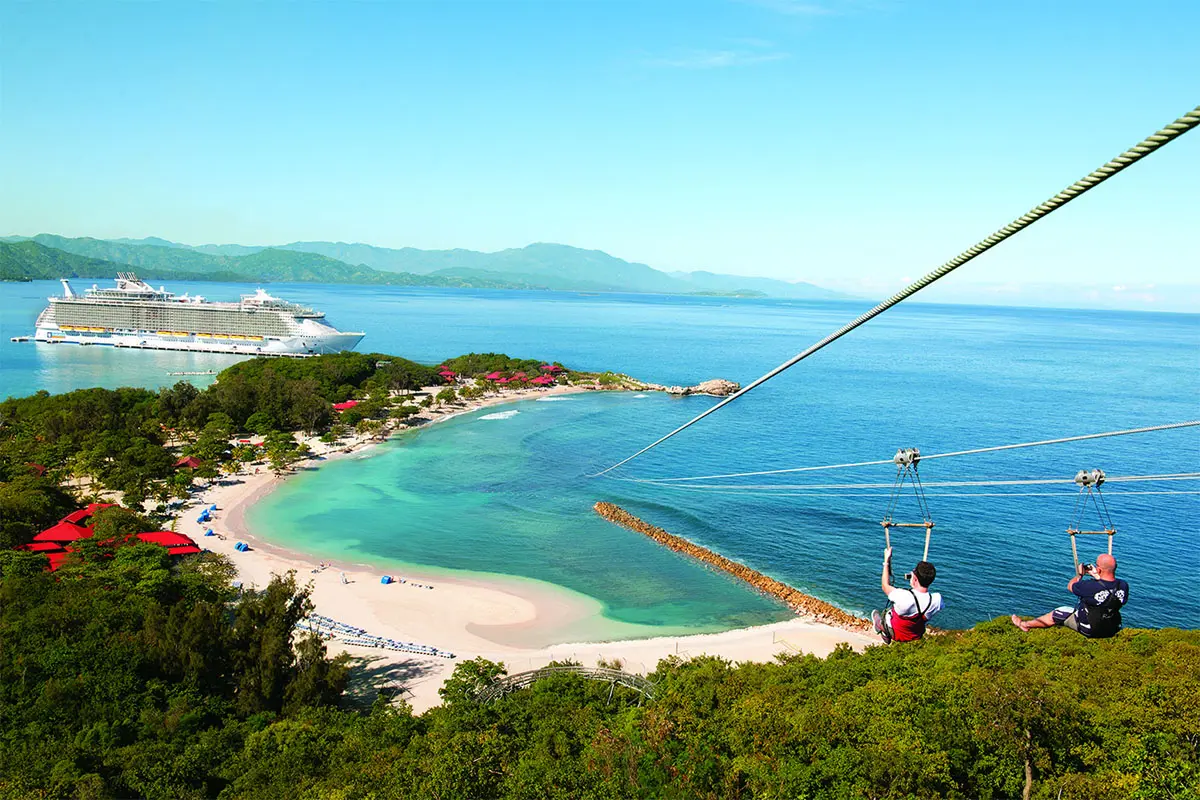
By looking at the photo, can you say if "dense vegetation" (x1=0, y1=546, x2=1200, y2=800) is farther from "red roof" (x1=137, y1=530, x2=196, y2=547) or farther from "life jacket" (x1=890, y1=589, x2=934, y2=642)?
"red roof" (x1=137, y1=530, x2=196, y2=547)

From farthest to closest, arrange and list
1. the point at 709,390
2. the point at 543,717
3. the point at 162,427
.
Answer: the point at 709,390 < the point at 162,427 < the point at 543,717

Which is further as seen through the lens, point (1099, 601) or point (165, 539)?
point (165, 539)

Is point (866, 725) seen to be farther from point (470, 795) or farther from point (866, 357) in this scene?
point (866, 357)

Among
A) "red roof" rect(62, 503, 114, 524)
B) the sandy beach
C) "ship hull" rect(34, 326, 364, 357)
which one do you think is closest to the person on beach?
the sandy beach

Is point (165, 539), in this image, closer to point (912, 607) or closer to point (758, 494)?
point (912, 607)

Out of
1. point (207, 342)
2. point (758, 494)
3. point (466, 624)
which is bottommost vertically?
point (466, 624)

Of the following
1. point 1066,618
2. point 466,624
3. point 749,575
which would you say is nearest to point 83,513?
point 466,624

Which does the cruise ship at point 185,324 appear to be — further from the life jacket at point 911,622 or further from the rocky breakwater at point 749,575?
the life jacket at point 911,622
